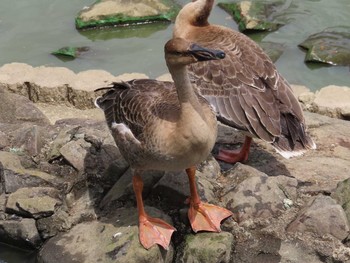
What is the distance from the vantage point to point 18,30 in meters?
9.49

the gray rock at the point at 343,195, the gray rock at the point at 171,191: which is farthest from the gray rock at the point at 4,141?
the gray rock at the point at 343,195

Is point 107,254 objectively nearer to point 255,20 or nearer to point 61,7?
point 255,20

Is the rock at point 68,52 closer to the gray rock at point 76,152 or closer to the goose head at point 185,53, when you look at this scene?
the gray rock at point 76,152

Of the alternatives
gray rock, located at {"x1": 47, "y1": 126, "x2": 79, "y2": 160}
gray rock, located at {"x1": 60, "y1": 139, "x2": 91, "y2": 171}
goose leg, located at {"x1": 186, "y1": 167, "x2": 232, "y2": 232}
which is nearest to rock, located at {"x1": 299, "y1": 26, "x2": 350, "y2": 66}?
gray rock, located at {"x1": 47, "y1": 126, "x2": 79, "y2": 160}

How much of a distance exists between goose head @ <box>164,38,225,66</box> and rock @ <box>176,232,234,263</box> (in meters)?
1.29

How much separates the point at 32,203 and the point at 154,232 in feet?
3.30

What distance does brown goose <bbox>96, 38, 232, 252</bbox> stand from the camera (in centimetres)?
382

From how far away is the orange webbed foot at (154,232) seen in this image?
4.16 m

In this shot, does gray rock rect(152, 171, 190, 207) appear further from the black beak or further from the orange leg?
the black beak

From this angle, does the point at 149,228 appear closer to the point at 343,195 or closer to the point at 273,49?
the point at 343,195

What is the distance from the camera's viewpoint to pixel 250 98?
214 inches

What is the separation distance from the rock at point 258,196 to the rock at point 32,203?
1.32 metres

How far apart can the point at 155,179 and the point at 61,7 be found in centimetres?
615

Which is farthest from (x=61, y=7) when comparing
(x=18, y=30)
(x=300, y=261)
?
(x=300, y=261)
